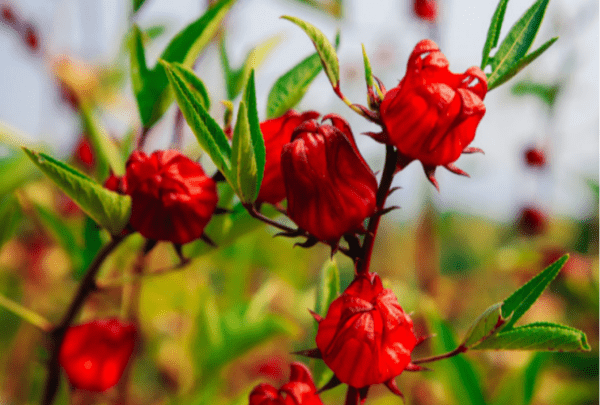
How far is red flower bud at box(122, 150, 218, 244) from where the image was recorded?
383 mm

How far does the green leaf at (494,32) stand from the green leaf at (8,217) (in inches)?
21.3

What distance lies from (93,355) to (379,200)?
43cm

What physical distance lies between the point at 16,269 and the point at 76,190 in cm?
143

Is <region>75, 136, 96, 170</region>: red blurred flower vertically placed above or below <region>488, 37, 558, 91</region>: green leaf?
below

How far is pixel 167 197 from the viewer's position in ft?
1.25

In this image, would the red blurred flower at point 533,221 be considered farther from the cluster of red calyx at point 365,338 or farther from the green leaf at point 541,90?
the cluster of red calyx at point 365,338

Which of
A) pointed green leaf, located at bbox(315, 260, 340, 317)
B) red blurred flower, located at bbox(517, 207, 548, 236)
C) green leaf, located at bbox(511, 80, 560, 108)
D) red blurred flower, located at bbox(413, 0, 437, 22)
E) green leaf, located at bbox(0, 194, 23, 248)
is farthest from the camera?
red blurred flower, located at bbox(517, 207, 548, 236)

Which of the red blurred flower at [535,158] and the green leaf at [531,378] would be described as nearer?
the green leaf at [531,378]

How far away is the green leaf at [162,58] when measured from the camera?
469mm

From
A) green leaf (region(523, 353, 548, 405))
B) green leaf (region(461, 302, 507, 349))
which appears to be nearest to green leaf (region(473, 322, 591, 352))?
green leaf (region(461, 302, 507, 349))

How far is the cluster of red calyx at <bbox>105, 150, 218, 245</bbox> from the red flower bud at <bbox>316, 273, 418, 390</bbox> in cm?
14

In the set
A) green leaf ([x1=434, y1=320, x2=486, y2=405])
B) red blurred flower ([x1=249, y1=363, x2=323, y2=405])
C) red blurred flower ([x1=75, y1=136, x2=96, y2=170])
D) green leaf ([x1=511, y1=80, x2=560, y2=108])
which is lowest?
red blurred flower ([x1=75, y1=136, x2=96, y2=170])

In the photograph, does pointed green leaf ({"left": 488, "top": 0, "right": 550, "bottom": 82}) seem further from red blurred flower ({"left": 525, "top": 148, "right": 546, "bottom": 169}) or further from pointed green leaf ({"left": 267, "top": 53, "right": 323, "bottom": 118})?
red blurred flower ({"left": 525, "top": 148, "right": 546, "bottom": 169})

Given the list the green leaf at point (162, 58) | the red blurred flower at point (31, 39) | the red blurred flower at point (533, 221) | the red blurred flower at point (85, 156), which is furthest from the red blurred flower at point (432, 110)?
the red blurred flower at point (533, 221)
